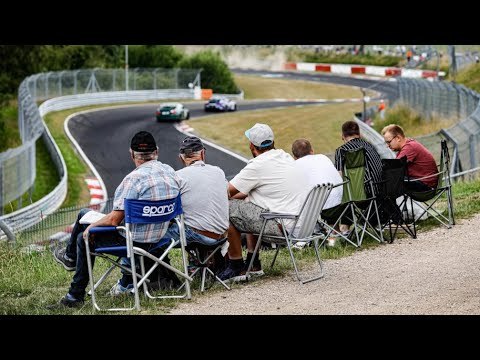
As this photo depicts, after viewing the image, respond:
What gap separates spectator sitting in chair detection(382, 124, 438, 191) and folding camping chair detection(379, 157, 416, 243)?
402 millimetres

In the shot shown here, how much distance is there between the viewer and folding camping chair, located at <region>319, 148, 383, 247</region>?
1170cm

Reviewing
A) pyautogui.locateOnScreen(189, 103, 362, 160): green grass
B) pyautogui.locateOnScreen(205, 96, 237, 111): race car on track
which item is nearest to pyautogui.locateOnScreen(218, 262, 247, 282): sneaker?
pyautogui.locateOnScreen(189, 103, 362, 160): green grass

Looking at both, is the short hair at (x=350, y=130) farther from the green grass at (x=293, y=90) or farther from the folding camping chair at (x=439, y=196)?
the green grass at (x=293, y=90)

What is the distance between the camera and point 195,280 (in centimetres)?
988

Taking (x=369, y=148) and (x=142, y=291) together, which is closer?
(x=142, y=291)

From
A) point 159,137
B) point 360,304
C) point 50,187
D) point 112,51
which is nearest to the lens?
point 360,304

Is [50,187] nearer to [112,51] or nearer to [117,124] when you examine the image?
[117,124]

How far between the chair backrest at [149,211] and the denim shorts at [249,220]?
107 centimetres

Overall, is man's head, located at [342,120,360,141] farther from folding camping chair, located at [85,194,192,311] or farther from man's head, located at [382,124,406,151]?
folding camping chair, located at [85,194,192,311]

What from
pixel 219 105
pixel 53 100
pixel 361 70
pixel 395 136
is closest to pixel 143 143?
pixel 395 136

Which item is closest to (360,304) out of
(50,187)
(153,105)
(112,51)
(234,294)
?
(234,294)

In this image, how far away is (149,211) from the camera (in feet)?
28.5

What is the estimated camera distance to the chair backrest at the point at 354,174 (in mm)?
11711

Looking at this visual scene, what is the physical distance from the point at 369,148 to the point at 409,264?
2.04 metres
